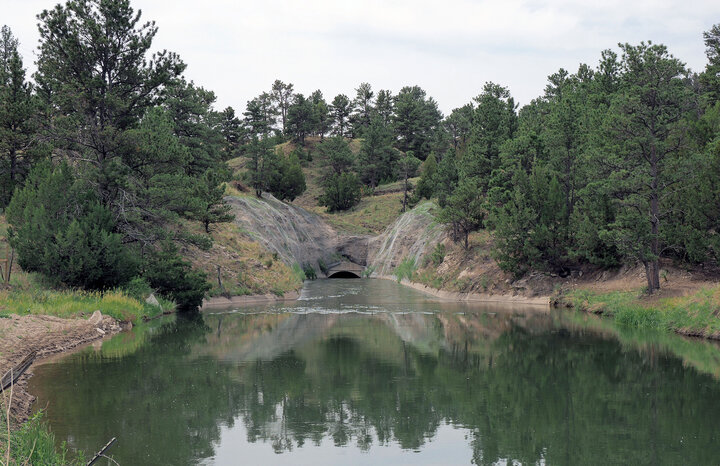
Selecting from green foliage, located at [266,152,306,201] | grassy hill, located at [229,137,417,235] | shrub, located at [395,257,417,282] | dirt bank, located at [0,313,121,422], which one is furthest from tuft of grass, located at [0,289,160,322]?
grassy hill, located at [229,137,417,235]

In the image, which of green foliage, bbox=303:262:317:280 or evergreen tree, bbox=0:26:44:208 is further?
green foliage, bbox=303:262:317:280

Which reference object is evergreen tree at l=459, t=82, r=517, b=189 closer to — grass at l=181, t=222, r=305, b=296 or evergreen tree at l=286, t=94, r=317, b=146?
grass at l=181, t=222, r=305, b=296

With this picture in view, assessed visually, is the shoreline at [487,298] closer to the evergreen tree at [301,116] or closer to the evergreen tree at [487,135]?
the evergreen tree at [487,135]

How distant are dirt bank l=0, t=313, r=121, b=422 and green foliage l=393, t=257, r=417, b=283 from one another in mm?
50583

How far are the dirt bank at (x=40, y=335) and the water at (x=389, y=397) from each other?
98 cm

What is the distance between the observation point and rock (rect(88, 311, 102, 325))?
A: 3233 cm

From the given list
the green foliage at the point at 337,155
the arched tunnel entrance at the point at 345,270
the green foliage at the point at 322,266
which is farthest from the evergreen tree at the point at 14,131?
the green foliage at the point at 337,155

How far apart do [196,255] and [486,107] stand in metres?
34.5

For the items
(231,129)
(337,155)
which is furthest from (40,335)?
(231,129)

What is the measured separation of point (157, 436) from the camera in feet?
50.4

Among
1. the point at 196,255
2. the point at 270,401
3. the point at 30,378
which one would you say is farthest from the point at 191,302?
the point at 270,401

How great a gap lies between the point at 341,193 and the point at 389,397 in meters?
95.6

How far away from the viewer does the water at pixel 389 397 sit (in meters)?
14.4

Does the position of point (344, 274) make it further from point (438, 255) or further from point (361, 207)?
point (438, 255)
